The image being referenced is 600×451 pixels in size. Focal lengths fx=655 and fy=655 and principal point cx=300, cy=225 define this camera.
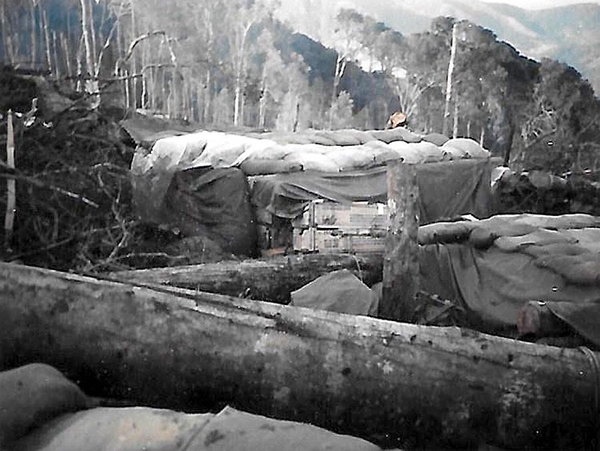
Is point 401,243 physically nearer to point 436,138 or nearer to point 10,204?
point 10,204

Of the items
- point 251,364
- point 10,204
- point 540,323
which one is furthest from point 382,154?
point 251,364

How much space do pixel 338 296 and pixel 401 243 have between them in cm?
26

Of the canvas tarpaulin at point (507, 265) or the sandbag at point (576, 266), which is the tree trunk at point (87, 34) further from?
the sandbag at point (576, 266)

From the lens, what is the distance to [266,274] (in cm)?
213

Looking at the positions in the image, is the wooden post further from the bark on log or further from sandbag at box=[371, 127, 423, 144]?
sandbag at box=[371, 127, 423, 144]

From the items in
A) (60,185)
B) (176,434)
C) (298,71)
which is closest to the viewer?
(176,434)

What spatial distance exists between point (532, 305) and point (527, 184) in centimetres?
204

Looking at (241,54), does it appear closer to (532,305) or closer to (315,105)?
(315,105)

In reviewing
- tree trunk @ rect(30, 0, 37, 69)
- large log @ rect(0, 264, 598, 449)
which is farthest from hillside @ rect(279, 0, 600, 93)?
large log @ rect(0, 264, 598, 449)

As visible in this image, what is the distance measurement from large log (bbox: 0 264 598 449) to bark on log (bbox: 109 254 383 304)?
1025mm

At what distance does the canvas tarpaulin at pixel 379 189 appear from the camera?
142 inches

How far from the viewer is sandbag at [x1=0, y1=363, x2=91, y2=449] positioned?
2.16 feet

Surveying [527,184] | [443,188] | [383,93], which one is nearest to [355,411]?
[383,93]

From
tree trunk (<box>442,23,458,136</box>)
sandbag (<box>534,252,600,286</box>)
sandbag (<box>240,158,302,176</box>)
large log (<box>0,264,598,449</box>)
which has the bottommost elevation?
sandbag (<box>534,252,600,286</box>)
